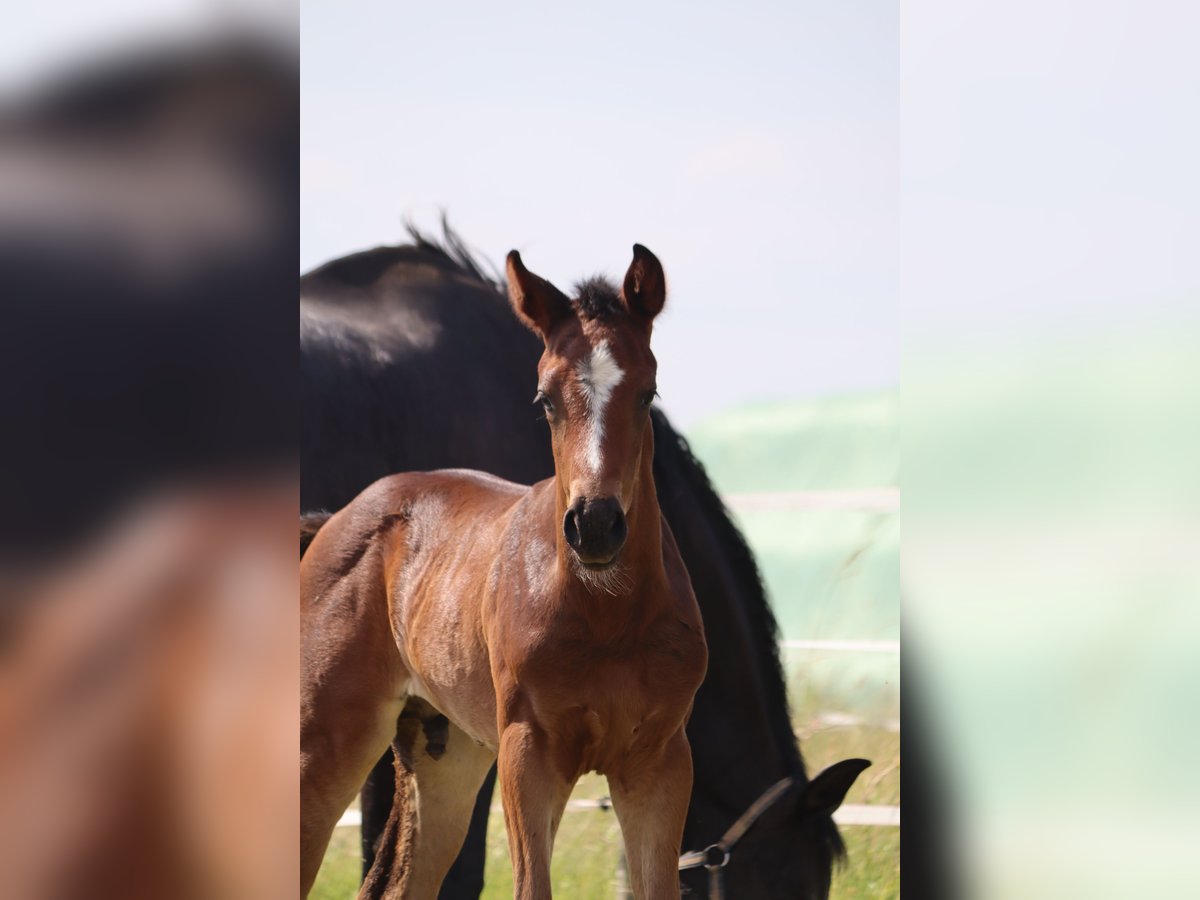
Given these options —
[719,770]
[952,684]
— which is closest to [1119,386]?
[952,684]

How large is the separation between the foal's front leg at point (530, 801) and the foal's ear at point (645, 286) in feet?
2.63

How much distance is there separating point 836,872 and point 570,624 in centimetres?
109

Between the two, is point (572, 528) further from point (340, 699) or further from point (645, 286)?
point (340, 699)

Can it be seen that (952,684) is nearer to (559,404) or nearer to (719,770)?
(559,404)

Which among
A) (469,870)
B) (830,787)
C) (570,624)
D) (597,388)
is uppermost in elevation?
(597,388)

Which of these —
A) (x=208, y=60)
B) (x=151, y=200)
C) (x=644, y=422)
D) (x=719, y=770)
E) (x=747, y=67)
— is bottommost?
(x=719, y=770)

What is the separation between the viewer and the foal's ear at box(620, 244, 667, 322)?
2297 mm

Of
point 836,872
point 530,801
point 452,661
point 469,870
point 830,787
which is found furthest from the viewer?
point 469,870

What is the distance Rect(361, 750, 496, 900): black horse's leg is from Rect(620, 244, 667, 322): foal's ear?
1494 millimetres

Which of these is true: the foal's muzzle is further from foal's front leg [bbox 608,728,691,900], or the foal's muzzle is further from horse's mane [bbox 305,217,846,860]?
horse's mane [bbox 305,217,846,860]

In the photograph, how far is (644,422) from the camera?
2227 mm

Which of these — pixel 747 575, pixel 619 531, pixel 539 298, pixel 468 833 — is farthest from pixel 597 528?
pixel 468 833

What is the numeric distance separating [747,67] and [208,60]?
188cm

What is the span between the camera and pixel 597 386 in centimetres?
215
